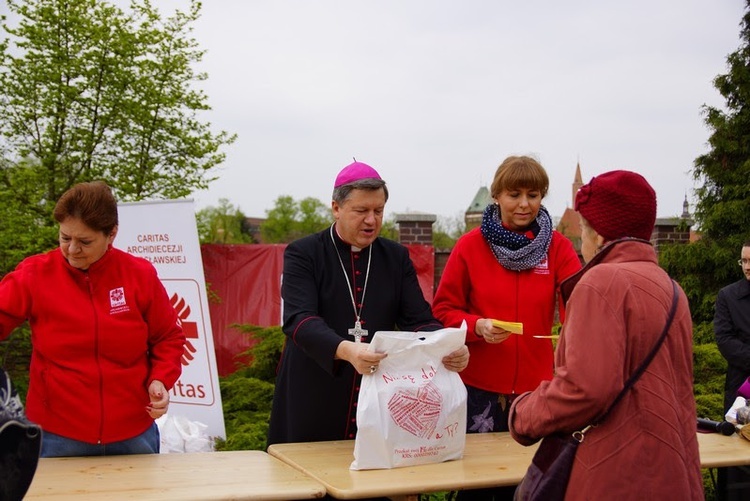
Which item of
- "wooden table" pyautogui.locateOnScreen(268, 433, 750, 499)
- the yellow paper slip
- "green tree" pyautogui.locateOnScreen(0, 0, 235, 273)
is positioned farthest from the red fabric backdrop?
the yellow paper slip

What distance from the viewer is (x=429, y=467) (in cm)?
271

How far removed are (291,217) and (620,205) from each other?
191 ft

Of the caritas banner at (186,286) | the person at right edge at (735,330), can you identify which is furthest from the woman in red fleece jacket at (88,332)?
the person at right edge at (735,330)

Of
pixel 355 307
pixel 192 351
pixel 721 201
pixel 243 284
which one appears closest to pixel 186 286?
pixel 192 351

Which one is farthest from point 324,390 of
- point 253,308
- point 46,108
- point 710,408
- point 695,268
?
point 695,268

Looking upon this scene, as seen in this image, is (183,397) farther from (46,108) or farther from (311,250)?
(46,108)

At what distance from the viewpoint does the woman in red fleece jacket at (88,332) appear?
2.64 metres

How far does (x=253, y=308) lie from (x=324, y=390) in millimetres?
7125

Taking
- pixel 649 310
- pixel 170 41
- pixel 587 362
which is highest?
pixel 170 41

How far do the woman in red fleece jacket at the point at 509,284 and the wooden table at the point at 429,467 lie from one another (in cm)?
24

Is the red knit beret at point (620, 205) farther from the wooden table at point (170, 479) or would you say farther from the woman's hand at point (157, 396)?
the woman's hand at point (157, 396)

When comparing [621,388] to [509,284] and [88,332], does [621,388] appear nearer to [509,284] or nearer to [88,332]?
[509,284]

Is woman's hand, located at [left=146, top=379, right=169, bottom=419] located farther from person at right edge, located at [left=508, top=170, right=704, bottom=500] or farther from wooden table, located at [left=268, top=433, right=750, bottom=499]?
person at right edge, located at [left=508, top=170, right=704, bottom=500]

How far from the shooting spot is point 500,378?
3.17 m
